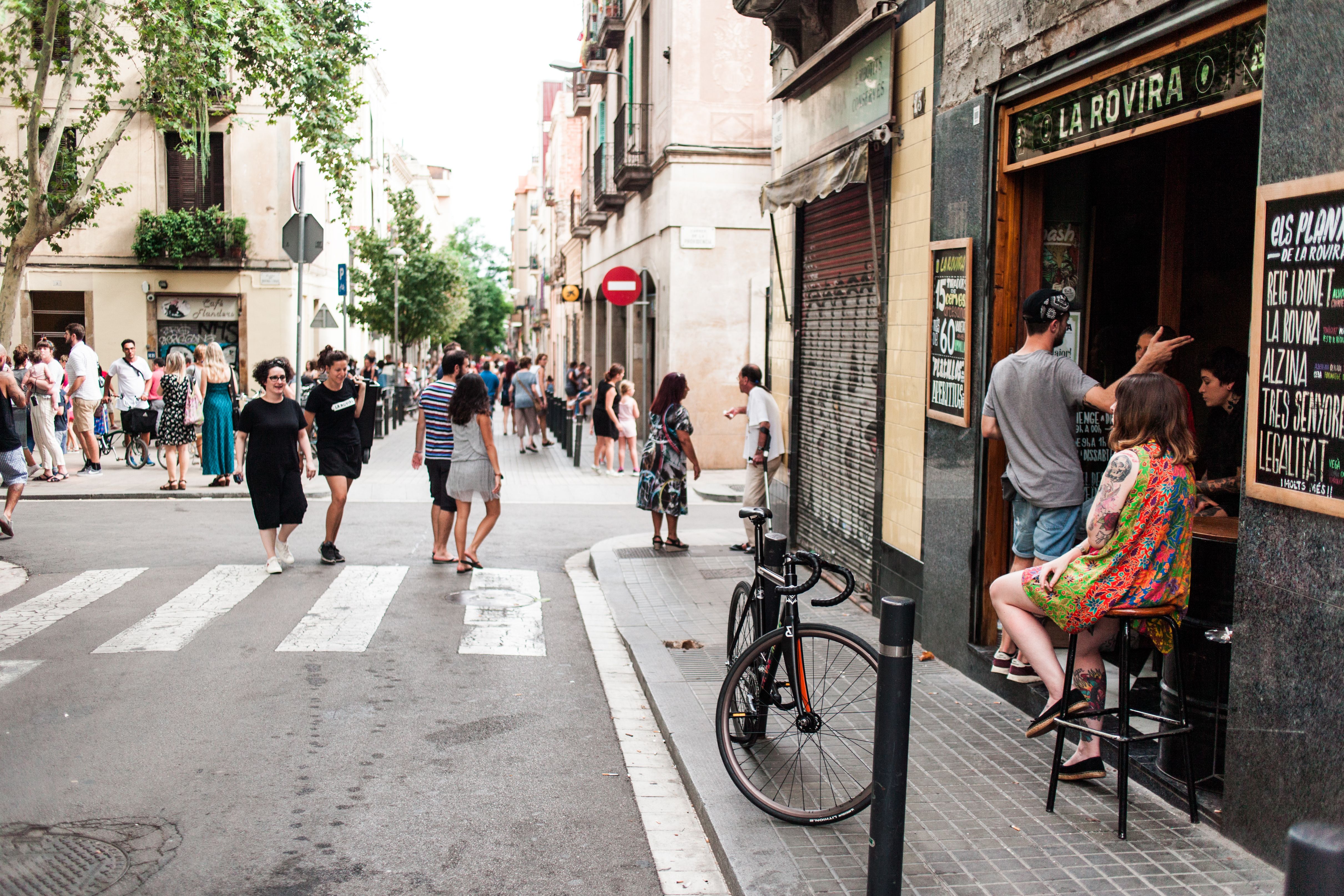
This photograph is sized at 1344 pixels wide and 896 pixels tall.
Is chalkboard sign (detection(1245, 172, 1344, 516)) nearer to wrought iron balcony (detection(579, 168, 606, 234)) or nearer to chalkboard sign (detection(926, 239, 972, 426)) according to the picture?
chalkboard sign (detection(926, 239, 972, 426))

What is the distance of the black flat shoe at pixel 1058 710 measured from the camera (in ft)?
14.8

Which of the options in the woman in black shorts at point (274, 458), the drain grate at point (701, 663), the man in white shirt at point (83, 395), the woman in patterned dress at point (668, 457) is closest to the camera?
the drain grate at point (701, 663)

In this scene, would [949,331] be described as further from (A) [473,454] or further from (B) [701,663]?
(A) [473,454]

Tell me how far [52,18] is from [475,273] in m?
69.3

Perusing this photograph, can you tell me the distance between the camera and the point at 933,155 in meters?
7.23

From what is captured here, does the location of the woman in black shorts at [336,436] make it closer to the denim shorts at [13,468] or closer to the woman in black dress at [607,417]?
the denim shorts at [13,468]

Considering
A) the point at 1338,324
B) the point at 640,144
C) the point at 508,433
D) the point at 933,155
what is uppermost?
the point at 640,144

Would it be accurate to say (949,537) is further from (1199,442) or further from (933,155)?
(933,155)

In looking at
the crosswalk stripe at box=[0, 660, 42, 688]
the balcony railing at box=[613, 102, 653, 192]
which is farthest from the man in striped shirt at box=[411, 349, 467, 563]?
the balcony railing at box=[613, 102, 653, 192]

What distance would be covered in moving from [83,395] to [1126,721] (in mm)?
16175


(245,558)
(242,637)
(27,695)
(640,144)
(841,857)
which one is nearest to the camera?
(841,857)

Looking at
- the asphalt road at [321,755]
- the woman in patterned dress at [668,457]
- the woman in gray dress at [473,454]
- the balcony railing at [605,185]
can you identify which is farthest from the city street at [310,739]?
the balcony railing at [605,185]

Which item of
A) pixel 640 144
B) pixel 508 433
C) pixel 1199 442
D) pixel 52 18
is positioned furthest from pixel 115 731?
pixel 508 433

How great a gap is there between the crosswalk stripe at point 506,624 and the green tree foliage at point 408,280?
32303mm
